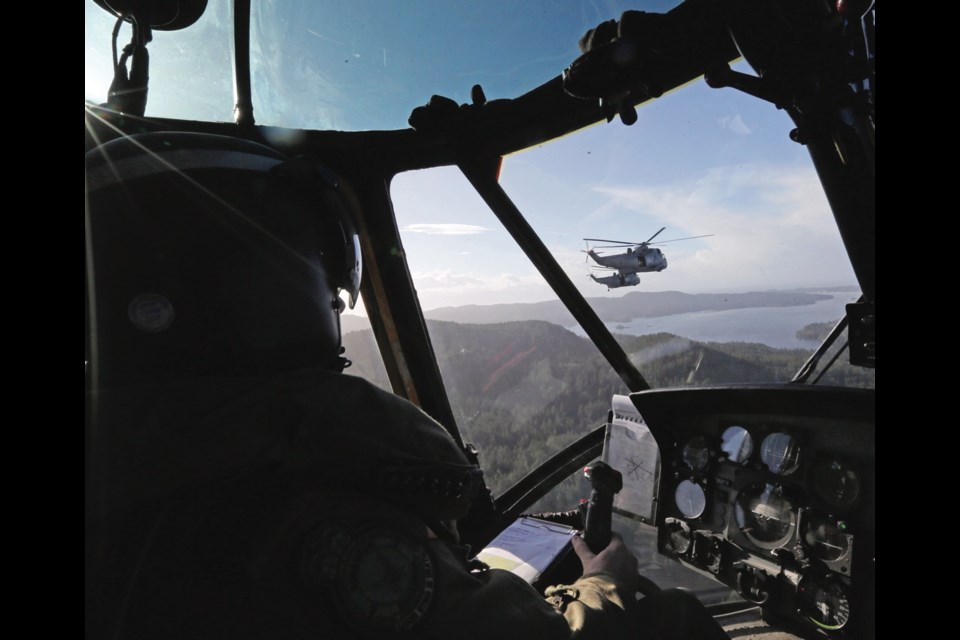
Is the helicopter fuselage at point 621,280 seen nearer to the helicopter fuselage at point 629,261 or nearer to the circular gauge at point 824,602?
the helicopter fuselage at point 629,261

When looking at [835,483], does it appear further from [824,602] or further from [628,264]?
[628,264]

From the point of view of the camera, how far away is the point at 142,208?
73 centimetres

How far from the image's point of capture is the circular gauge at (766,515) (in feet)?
4.61

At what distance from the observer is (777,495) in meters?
1.43

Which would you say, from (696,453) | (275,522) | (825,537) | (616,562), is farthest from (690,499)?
(275,522)

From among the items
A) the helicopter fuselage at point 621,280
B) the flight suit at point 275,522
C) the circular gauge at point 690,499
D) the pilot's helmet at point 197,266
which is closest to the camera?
the flight suit at point 275,522

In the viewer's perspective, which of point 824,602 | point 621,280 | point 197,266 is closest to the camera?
point 197,266

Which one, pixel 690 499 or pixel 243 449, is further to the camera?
pixel 690 499

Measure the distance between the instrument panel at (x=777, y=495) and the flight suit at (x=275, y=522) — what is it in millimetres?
1026

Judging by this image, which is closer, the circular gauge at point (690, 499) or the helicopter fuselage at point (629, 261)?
the circular gauge at point (690, 499)

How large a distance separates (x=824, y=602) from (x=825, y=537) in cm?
16

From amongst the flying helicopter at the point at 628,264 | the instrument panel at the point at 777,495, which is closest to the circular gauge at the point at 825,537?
the instrument panel at the point at 777,495

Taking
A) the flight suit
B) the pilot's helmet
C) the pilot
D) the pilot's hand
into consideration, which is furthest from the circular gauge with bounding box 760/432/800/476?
the pilot's helmet
